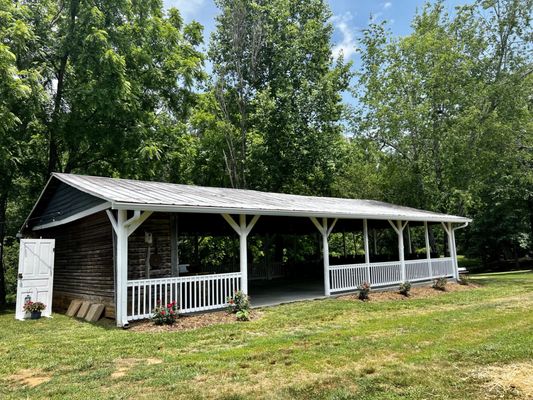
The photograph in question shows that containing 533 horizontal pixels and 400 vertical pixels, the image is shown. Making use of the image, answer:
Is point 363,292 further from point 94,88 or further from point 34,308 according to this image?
point 94,88

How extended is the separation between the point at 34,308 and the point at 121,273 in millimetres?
3471

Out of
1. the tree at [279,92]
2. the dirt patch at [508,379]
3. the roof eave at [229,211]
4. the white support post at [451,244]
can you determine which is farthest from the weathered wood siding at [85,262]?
the tree at [279,92]

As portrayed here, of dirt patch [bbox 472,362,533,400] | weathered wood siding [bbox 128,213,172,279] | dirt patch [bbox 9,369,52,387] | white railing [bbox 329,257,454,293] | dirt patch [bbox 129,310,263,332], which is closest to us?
dirt patch [bbox 472,362,533,400]

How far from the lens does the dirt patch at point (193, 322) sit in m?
7.50

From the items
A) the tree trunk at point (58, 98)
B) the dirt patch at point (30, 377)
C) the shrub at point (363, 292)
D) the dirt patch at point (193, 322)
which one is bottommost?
the dirt patch at point (30, 377)

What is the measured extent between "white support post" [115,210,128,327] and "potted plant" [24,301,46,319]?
3.09 meters

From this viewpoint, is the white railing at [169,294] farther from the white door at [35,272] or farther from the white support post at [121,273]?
the white door at [35,272]

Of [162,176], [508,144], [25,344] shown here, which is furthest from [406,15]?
[25,344]

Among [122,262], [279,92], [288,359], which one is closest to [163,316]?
[122,262]

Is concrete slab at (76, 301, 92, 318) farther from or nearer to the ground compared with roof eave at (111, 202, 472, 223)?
nearer to the ground

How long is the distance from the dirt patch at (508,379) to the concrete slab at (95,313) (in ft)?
24.0

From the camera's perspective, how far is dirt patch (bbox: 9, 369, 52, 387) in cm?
472

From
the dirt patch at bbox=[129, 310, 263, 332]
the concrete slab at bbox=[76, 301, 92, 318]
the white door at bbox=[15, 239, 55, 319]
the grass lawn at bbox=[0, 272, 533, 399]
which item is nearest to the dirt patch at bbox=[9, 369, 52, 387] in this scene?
the grass lawn at bbox=[0, 272, 533, 399]

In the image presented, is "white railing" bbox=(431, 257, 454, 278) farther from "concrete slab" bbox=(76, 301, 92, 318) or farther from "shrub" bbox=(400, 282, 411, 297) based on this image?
"concrete slab" bbox=(76, 301, 92, 318)
